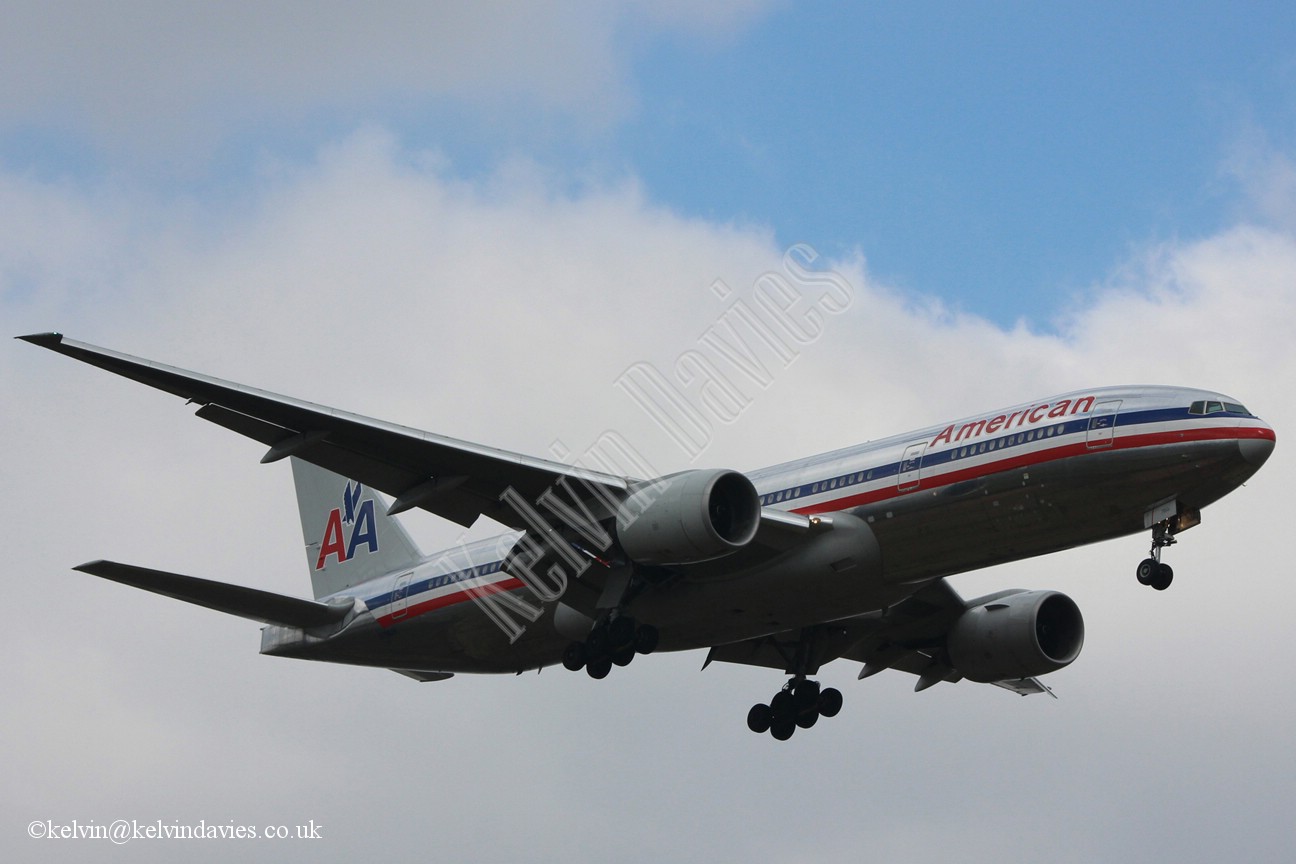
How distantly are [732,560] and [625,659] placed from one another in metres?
2.79

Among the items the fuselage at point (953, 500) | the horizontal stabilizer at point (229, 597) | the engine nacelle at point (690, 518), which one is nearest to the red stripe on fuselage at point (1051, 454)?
the fuselage at point (953, 500)

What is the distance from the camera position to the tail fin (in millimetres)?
36844

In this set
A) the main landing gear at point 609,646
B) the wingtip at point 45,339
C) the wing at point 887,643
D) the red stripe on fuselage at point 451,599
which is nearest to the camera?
the wingtip at point 45,339

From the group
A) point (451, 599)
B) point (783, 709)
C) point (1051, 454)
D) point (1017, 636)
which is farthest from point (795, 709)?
point (1051, 454)

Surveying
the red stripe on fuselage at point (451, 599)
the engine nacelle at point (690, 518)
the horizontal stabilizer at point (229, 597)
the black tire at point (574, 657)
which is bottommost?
the horizontal stabilizer at point (229, 597)

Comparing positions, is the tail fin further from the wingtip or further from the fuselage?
the wingtip

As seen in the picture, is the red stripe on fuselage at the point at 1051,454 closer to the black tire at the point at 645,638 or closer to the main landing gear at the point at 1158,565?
the main landing gear at the point at 1158,565

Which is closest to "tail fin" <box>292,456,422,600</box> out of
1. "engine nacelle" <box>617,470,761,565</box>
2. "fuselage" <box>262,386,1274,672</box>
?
"fuselage" <box>262,386,1274,672</box>

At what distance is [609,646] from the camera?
29.8 metres

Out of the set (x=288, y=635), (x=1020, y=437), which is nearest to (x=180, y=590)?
(x=288, y=635)

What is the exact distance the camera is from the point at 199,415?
26.8 meters

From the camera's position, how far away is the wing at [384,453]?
85.4ft

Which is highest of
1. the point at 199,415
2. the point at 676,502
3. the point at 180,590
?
the point at 676,502

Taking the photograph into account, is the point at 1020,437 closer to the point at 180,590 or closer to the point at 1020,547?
the point at 1020,547
